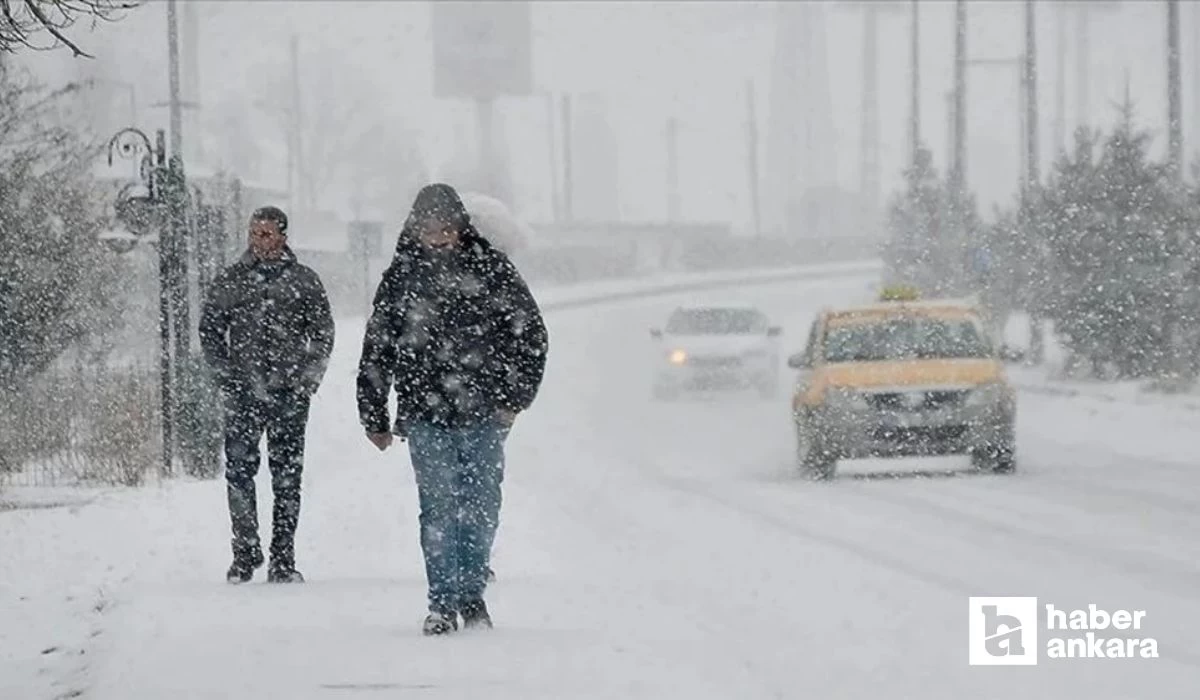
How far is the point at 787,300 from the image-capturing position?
2995 inches

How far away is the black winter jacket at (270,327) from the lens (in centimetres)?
1148

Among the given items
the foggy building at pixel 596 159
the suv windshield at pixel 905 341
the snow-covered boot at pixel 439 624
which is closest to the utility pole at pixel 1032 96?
the suv windshield at pixel 905 341

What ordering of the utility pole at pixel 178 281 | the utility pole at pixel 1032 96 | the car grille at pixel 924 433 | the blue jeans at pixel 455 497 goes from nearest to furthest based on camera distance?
the blue jeans at pixel 455 497 < the utility pole at pixel 178 281 < the car grille at pixel 924 433 < the utility pole at pixel 1032 96

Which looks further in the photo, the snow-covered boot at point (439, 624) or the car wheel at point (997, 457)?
the car wheel at point (997, 457)

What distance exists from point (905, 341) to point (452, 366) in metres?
11.5

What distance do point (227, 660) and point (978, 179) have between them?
172 metres

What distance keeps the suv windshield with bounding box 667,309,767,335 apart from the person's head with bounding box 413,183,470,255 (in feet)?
88.8

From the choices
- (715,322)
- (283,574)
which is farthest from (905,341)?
(715,322)

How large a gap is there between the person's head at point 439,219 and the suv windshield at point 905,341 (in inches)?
432

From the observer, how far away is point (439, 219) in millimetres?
9398

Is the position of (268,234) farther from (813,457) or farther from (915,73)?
(915,73)

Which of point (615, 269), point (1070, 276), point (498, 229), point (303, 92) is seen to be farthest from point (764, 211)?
point (498, 229)

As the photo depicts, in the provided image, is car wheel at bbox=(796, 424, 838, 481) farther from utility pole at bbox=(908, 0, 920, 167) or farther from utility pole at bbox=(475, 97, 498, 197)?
utility pole at bbox=(475, 97, 498, 197)

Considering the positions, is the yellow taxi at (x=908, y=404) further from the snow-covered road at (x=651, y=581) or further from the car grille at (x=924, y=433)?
the snow-covered road at (x=651, y=581)
